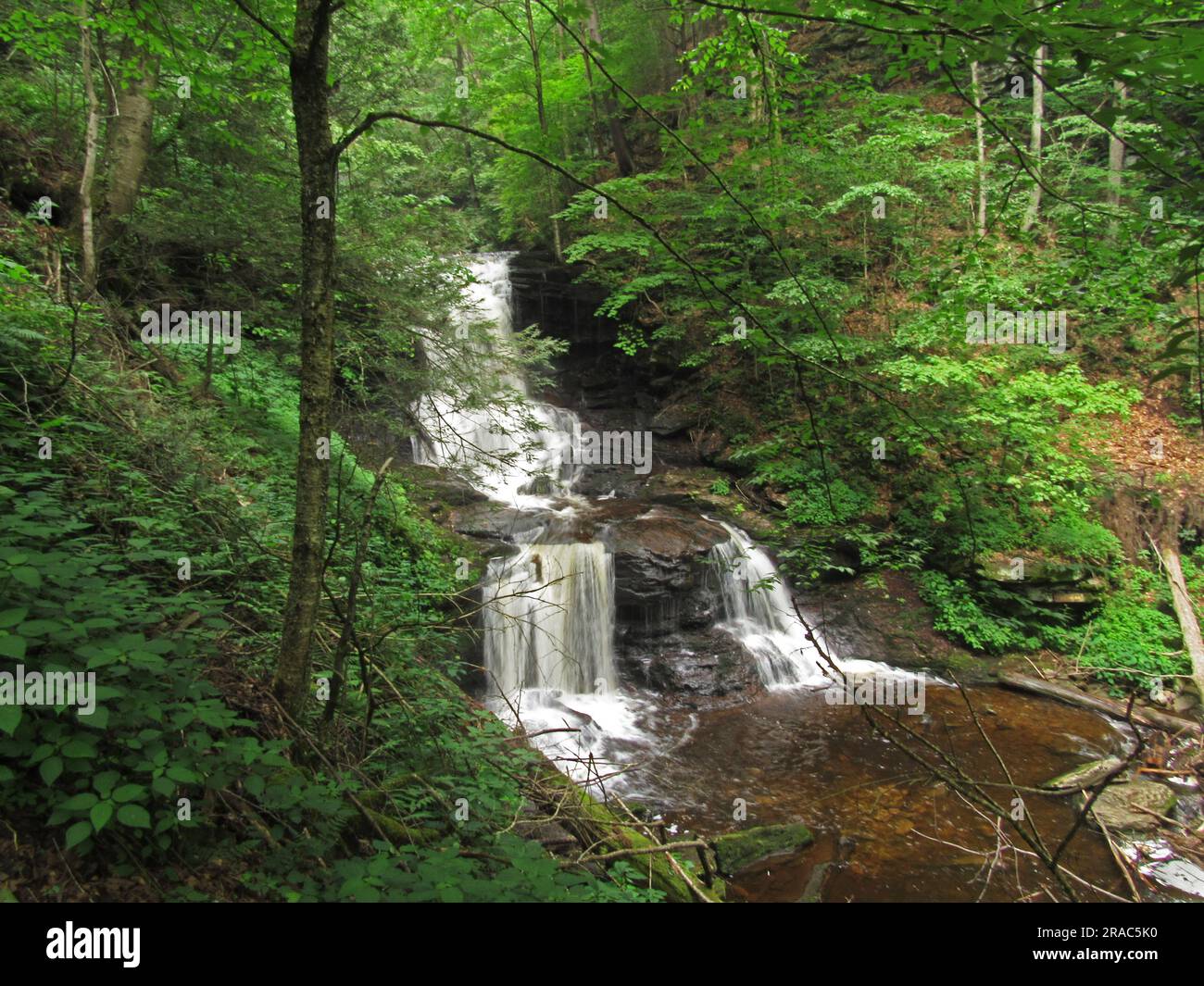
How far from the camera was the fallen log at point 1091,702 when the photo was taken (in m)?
7.86

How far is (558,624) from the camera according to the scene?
9.41 m

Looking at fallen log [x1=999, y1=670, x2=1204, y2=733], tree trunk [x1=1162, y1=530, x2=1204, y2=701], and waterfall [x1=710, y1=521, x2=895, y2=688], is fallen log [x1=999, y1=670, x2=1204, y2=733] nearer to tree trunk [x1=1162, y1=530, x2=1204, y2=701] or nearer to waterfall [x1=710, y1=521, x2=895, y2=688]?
tree trunk [x1=1162, y1=530, x2=1204, y2=701]

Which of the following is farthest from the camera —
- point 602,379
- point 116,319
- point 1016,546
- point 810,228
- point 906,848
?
point 602,379

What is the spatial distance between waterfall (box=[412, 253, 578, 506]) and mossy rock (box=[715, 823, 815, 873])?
3.82 meters

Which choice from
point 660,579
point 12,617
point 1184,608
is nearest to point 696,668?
point 660,579

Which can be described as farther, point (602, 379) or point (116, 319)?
point (602, 379)

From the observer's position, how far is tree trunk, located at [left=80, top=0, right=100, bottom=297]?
5.33 meters

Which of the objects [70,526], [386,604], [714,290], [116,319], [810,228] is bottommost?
[386,604]

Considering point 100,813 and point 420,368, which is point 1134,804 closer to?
point 100,813

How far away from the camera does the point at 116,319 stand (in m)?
6.21

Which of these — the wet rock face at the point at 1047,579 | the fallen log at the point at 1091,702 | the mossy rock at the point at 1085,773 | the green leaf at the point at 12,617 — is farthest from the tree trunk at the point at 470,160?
the mossy rock at the point at 1085,773

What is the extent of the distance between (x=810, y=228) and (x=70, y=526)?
43.8 feet
